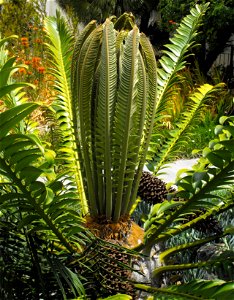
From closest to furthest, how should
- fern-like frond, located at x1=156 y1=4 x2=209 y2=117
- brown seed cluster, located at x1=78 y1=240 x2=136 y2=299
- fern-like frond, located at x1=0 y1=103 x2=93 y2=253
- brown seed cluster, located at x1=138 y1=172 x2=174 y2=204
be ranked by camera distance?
fern-like frond, located at x1=0 y1=103 x2=93 y2=253
brown seed cluster, located at x1=78 y1=240 x2=136 y2=299
brown seed cluster, located at x1=138 y1=172 x2=174 y2=204
fern-like frond, located at x1=156 y1=4 x2=209 y2=117

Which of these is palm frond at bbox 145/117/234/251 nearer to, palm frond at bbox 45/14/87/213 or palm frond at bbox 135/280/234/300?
palm frond at bbox 135/280/234/300

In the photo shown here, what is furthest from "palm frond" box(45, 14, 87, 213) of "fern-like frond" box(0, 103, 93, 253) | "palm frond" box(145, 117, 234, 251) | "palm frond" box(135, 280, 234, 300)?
"palm frond" box(135, 280, 234, 300)

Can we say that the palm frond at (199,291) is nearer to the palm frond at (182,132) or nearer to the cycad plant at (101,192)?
the cycad plant at (101,192)

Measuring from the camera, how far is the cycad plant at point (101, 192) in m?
2.04

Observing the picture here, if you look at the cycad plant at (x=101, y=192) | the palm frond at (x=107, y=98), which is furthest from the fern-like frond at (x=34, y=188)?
the palm frond at (x=107, y=98)

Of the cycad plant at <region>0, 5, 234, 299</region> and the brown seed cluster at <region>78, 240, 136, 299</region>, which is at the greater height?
the cycad plant at <region>0, 5, 234, 299</region>

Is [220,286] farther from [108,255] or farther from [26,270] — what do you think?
[26,270]

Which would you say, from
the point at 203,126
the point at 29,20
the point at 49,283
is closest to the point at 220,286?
the point at 49,283

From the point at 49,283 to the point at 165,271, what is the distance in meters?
0.58

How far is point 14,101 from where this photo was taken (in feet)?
9.84

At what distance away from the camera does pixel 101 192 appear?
2676 mm

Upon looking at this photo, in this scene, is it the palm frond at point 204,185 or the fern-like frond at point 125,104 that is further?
the fern-like frond at point 125,104

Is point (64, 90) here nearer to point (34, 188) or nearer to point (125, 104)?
point (125, 104)

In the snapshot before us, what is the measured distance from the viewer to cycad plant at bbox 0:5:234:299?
2035mm
